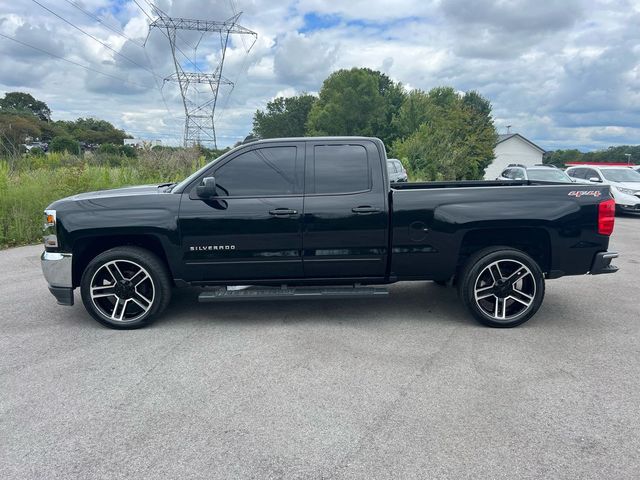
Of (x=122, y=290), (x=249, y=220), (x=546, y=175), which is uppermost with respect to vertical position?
(x=546, y=175)

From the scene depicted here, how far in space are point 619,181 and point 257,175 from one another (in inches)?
618

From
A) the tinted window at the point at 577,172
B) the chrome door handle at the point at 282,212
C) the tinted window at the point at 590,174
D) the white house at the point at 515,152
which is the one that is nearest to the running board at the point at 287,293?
the chrome door handle at the point at 282,212

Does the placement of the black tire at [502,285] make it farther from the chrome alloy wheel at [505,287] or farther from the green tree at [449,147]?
the green tree at [449,147]

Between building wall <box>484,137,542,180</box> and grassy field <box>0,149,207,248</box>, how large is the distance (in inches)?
2936

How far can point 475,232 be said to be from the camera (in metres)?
4.98

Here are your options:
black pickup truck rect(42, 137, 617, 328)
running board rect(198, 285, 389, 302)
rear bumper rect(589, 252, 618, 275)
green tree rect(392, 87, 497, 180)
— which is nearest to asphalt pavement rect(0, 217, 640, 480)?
running board rect(198, 285, 389, 302)

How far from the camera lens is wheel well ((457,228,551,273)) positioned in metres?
4.98

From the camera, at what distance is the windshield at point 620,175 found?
53.7ft

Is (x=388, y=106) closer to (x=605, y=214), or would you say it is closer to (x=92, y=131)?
(x=92, y=131)

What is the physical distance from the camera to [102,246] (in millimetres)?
5078

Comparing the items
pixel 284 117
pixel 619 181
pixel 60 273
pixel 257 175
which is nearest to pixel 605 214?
pixel 257 175

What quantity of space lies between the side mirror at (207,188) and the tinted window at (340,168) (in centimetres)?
105

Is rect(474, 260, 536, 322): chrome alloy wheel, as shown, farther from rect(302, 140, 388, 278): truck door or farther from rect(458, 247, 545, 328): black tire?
rect(302, 140, 388, 278): truck door

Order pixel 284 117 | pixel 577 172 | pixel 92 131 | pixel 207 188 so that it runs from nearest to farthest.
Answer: pixel 207 188 < pixel 577 172 < pixel 92 131 < pixel 284 117
